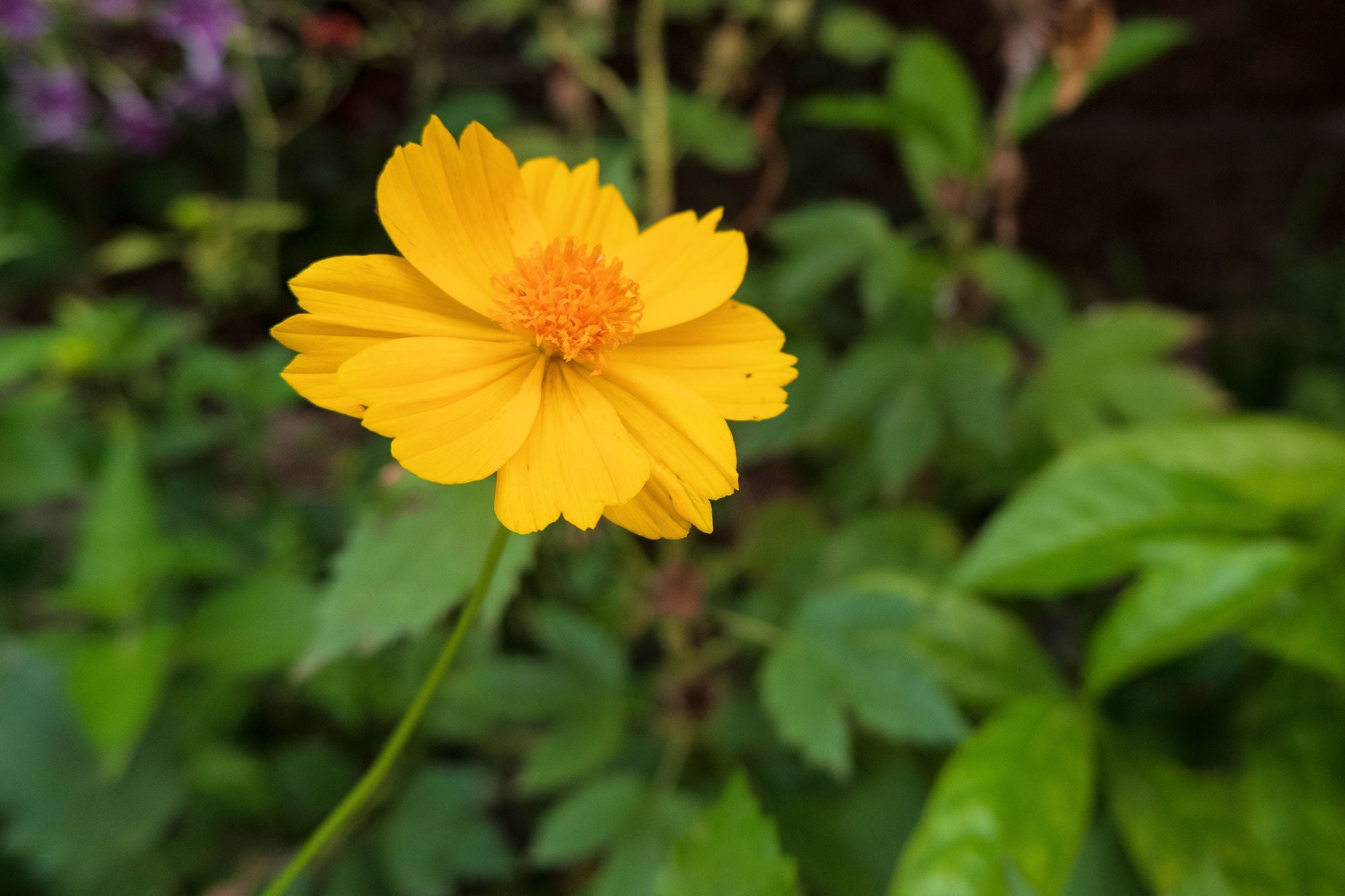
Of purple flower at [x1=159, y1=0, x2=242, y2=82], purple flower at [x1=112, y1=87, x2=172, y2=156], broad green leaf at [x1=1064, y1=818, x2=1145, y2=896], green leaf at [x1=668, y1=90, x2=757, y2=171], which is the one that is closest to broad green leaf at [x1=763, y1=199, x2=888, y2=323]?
green leaf at [x1=668, y1=90, x2=757, y2=171]

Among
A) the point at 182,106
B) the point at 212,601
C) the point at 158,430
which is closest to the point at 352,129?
the point at 182,106

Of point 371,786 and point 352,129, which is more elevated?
point 352,129

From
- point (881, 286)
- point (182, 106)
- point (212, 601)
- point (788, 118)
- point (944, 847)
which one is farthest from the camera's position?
point (788, 118)

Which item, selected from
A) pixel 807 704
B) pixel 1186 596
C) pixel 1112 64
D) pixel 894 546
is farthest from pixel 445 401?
pixel 1112 64

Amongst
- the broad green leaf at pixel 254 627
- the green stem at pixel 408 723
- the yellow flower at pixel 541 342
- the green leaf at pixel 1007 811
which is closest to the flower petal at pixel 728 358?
the yellow flower at pixel 541 342

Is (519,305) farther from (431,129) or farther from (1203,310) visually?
(1203,310)

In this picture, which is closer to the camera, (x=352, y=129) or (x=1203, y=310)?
(x=352, y=129)

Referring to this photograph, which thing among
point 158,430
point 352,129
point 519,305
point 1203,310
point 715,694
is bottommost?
point 1203,310

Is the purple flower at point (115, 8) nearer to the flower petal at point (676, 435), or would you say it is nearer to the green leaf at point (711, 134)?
the green leaf at point (711, 134)
